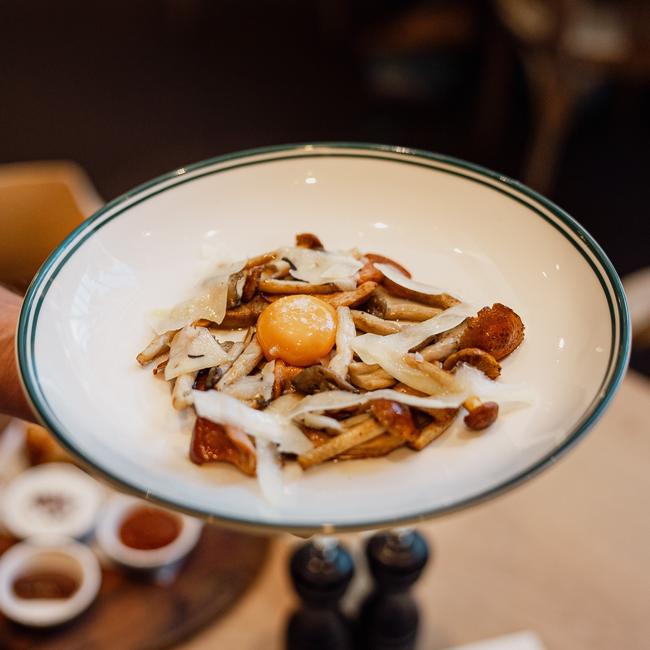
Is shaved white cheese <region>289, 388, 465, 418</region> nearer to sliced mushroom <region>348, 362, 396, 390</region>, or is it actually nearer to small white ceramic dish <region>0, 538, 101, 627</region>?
sliced mushroom <region>348, 362, 396, 390</region>

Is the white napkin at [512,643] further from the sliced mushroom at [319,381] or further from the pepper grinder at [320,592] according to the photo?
the sliced mushroom at [319,381]

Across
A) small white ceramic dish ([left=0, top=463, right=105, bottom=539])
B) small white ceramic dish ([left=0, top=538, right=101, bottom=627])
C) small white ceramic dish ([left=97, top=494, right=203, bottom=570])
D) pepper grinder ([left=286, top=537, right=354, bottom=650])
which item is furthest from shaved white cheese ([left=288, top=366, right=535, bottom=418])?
small white ceramic dish ([left=0, top=463, right=105, bottom=539])

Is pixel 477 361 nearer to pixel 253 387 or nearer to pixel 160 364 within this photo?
pixel 253 387

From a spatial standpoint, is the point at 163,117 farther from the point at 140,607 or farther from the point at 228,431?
the point at 228,431

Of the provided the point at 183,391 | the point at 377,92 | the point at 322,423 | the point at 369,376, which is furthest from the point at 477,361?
the point at 377,92

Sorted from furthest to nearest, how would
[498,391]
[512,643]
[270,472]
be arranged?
[512,643] → [498,391] → [270,472]

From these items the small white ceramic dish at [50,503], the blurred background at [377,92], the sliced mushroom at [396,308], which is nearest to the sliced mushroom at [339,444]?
the sliced mushroom at [396,308]
